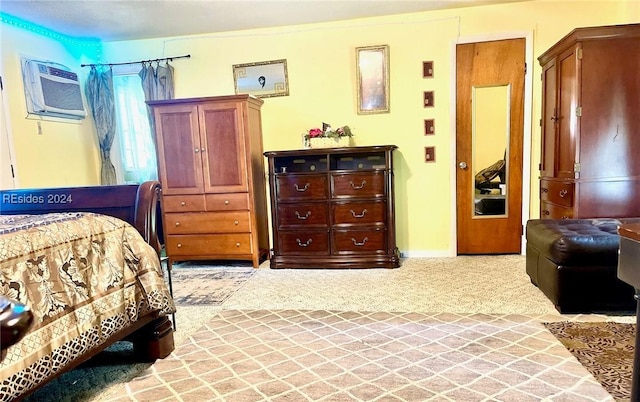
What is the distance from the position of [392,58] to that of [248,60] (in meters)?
1.47

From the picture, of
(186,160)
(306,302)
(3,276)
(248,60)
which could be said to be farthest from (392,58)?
(3,276)

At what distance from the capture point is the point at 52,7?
3.26 meters

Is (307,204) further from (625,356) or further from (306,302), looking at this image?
(625,356)

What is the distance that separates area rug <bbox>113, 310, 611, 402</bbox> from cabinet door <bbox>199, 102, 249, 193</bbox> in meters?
1.55

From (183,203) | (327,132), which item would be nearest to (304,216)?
(327,132)

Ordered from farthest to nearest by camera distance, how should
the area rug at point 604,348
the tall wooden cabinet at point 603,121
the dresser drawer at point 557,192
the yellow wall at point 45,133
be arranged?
the yellow wall at point 45,133
the dresser drawer at point 557,192
the tall wooden cabinet at point 603,121
the area rug at point 604,348

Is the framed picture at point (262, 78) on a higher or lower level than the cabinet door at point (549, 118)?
higher

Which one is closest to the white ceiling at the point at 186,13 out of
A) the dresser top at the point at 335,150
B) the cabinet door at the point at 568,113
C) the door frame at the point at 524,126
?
the door frame at the point at 524,126

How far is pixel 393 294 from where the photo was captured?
112 inches

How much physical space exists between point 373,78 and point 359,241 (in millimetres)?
1601

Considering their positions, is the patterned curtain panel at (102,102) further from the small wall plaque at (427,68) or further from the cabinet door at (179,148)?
the small wall plaque at (427,68)

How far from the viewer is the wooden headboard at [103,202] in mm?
2064

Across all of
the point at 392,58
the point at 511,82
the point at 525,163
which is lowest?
the point at 525,163

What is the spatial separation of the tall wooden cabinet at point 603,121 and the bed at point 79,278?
2873 mm
